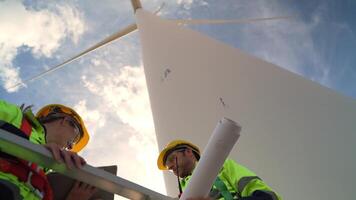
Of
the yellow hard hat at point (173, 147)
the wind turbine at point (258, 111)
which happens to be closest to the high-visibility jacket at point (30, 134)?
the yellow hard hat at point (173, 147)

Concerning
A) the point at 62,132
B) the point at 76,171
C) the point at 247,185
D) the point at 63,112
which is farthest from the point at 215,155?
the point at 63,112

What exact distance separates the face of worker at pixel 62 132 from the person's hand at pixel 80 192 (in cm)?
62

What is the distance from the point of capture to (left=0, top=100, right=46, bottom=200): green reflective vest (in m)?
3.03

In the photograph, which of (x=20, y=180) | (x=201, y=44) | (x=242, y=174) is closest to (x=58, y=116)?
(x=20, y=180)

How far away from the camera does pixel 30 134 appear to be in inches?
142

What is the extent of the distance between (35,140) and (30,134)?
84 millimetres

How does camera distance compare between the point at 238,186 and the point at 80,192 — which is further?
the point at 238,186

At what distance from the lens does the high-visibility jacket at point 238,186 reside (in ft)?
13.5

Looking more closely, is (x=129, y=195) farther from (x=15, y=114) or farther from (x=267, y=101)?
(x=267, y=101)

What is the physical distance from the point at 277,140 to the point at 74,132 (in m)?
4.63

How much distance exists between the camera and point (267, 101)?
875 centimetres

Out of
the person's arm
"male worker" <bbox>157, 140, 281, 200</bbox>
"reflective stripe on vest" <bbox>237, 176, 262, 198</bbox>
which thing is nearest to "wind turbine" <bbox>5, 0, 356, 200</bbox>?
"male worker" <bbox>157, 140, 281, 200</bbox>

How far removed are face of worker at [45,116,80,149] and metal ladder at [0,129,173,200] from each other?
1.33 meters

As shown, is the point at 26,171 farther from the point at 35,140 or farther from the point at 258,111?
the point at 258,111
